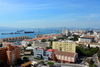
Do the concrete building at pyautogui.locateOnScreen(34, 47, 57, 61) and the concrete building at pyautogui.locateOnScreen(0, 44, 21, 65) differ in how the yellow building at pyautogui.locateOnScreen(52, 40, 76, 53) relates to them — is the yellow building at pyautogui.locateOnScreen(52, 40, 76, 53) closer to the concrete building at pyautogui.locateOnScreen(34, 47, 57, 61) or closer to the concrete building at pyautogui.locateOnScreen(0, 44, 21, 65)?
the concrete building at pyautogui.locateOnScreen(34, 47, 57, 61)

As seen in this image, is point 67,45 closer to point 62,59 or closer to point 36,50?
point 62,59

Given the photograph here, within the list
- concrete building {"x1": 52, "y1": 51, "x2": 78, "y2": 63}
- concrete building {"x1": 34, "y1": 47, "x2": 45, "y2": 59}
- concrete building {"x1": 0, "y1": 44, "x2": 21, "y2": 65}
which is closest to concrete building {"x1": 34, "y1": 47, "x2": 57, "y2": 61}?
concrete building {"x1": 34, "y1": 47, "x2": 45, "y2": 59}

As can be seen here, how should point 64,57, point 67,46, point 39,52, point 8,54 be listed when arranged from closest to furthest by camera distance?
point 8,54, point 64,57, point 39,52, point 67,46

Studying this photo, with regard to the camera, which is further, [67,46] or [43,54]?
[67,46]

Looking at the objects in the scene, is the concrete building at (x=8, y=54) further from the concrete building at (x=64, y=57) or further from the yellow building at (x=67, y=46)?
the yellow building at (x=67, y=46)

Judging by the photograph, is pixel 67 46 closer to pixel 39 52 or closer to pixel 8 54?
pixel 39 52

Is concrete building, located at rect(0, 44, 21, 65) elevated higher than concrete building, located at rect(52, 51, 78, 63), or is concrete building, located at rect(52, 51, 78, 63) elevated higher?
concrete building, located at rect(0, 44, 21, 65)

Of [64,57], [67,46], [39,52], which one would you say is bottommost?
[64,57]

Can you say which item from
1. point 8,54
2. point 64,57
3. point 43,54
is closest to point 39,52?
point 43,54

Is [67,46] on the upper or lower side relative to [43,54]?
upper

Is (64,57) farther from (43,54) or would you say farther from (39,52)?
(39,52)

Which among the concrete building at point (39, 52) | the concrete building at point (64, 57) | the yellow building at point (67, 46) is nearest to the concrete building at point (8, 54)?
the concrete building at point (39, 52)

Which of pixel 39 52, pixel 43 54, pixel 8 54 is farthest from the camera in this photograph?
pixel 39 52

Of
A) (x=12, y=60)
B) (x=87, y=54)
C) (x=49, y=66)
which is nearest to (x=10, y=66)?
(x=12, y=60)
